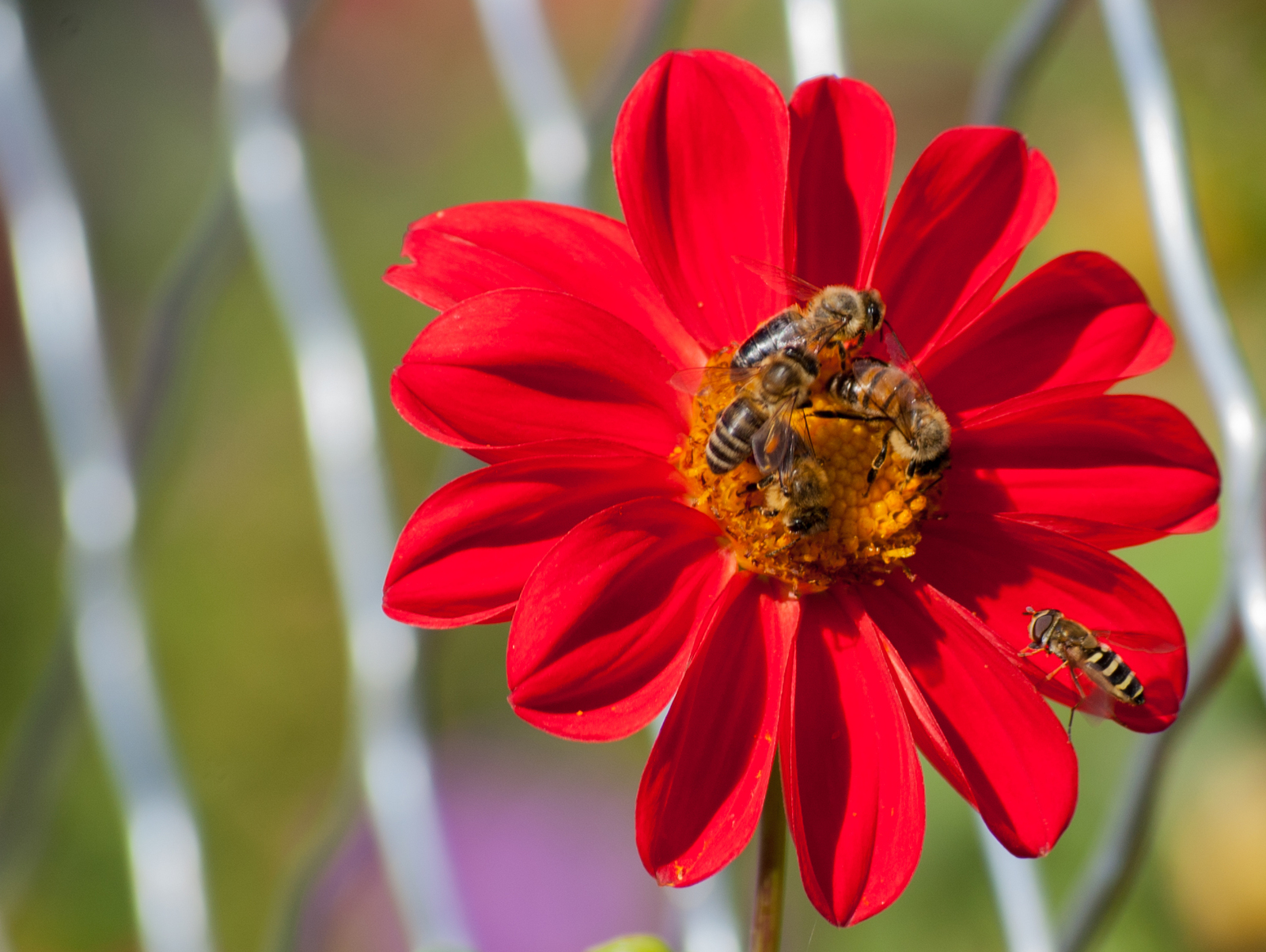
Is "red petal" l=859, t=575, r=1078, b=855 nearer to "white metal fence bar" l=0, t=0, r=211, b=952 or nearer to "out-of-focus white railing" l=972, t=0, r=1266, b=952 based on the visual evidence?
"out-of-focus white railing" l=972, t=0, r=1266, b=952

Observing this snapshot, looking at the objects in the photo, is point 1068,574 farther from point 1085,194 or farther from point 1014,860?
point 1085,194

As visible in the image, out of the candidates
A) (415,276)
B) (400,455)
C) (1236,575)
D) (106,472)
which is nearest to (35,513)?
(400,455)

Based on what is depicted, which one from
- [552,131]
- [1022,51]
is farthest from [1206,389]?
[552,131]

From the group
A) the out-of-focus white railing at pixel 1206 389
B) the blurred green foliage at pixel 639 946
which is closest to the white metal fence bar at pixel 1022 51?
the out-of-focus white railing at pixel 1206 389

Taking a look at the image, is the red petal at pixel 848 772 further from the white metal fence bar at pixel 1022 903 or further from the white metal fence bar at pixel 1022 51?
the white metal fence bar at pixel 1022 51

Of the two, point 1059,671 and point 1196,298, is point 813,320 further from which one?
point 1196,298
